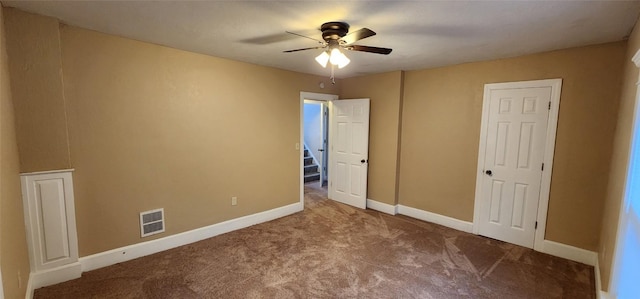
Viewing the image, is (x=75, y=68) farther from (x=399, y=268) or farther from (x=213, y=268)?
(x=399, y=268)

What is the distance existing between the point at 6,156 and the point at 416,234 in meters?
4.01

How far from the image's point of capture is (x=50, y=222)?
2.36 m

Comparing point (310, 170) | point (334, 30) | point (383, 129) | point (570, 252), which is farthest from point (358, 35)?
point (310, 170)

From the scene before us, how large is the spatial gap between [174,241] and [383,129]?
334 cm

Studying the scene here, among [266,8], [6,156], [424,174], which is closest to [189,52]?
[266,8]

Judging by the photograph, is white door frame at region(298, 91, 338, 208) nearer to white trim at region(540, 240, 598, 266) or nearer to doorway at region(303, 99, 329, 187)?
doorway at region(303, 99, 329, 187)

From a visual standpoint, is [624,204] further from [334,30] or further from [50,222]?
[50,222]

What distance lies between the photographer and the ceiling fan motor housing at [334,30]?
2146 millimetres

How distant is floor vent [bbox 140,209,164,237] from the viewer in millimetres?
2947

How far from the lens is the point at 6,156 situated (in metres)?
1.80

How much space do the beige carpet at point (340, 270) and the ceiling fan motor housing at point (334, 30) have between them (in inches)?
86.6

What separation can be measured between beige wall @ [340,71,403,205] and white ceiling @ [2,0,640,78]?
1.18 meters

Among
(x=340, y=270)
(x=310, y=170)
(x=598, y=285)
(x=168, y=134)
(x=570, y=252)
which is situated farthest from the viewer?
(x=310, y=170)

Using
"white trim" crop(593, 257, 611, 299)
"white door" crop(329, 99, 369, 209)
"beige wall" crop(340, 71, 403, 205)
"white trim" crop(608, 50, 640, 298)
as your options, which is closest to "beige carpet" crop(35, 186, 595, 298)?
"white trim" crop(593, 257, 611, 299)
